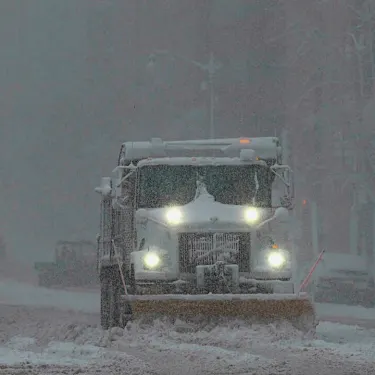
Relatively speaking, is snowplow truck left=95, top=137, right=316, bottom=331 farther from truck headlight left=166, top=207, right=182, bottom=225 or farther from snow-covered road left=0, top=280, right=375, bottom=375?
snow-covered road left=0, top=280, right=375, bottom=375

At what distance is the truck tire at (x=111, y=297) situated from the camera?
637 inches

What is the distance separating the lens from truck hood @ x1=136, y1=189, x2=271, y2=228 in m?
14.7

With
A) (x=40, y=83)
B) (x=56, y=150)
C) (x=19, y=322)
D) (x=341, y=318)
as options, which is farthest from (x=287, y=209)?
(x=40, y=83)

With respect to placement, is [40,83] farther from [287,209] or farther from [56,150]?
[287,209]

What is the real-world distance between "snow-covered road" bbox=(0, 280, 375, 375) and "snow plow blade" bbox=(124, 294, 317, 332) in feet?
0.54

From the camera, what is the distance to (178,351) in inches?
484

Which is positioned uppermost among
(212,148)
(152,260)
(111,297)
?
(212,148)

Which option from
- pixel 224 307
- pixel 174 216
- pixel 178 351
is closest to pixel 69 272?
pixel 174 216

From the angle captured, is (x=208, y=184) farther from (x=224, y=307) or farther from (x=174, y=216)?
(x=224, y=307)

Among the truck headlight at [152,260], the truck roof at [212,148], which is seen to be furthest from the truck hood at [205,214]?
the truck roof at [212,148]

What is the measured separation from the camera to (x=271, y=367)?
10906 millimetres

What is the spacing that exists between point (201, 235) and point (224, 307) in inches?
54.8

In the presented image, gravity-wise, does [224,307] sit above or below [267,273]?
below

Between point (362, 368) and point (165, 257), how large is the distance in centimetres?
434
